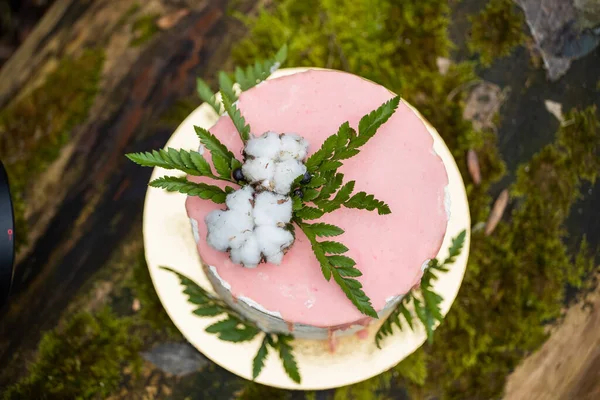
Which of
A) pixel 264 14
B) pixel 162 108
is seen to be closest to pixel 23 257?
pixel 162 108

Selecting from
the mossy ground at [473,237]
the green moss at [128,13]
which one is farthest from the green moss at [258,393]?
the green moss at [128,13]

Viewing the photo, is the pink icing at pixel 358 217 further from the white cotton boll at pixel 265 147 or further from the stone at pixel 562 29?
the stone at pixel 562 29

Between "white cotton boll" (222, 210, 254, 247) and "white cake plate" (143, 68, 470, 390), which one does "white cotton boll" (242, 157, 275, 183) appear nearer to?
"white cotton boll" (222, 210, 254, 247)

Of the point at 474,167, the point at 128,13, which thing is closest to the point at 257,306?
the point at 474,167

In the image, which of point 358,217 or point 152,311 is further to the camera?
point 152,311

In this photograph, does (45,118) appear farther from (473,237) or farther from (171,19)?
(473,237)

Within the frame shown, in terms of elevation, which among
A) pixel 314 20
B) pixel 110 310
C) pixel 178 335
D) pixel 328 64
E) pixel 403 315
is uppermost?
pixel 314 20

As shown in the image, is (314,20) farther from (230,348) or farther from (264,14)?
(230,348)
